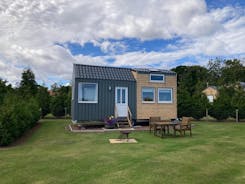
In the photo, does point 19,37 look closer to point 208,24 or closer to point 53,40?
point 53,40

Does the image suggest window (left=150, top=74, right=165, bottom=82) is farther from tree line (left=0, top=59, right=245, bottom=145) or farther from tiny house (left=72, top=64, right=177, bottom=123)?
tree line (left=0, top=59, right=245, bottom=145)

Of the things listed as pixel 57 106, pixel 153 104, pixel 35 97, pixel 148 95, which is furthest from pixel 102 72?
pixel 35 97

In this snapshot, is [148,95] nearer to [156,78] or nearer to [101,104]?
[156,78]

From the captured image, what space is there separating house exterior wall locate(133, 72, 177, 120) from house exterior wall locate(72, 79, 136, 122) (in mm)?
452

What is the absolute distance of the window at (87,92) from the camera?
13.3 m

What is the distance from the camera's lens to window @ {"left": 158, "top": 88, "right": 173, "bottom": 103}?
51.0 ft

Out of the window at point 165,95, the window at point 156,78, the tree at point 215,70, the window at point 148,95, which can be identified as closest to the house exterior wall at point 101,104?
the window at point 148,95

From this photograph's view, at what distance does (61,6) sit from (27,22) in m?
2.76

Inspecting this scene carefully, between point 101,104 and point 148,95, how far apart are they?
371 cm

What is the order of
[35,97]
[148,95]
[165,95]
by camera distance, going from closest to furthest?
[148,95]
[165,95]
[35,97]

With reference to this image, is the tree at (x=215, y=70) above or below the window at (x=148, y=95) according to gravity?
above

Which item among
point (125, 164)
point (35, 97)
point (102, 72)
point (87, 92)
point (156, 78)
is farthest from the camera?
point (35, 97)

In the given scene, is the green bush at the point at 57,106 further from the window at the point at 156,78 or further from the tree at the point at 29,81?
the window at the point at 156,78

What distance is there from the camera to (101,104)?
13.8m
